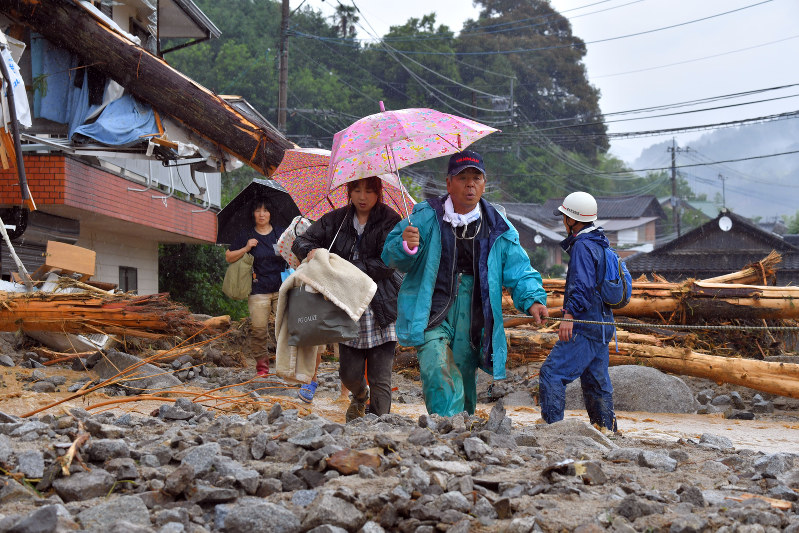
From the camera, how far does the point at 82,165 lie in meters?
15.1

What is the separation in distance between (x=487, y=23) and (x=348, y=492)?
57.5m

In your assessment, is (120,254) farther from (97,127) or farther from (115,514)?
(115,514)

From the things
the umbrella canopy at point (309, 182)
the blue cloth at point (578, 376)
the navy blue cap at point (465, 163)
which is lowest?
the blue cloth at point (578, 376)

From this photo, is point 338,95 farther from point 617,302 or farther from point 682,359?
point 617,302

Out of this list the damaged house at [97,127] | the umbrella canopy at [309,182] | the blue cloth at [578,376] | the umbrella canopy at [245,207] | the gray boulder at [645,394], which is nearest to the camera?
the blue cloth at [578,376]

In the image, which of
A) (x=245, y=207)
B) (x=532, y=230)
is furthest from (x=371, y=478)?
(x=532, y=230)

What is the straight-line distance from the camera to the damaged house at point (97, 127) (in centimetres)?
1259

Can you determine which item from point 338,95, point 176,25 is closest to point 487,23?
point 338,95

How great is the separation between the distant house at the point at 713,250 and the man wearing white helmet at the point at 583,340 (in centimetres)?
2818

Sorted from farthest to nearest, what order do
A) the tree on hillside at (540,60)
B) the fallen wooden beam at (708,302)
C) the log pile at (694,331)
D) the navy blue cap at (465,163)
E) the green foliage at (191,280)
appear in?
the tree on hillside at (540,60)
the green foliage at (191,280)
the fallen wooden beam at (708,302)
the log pile at (694,331)
the navy blue cap at (465,163)

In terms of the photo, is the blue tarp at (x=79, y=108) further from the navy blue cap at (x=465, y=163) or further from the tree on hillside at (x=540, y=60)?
the tree on hillside at (x=540, y=60)

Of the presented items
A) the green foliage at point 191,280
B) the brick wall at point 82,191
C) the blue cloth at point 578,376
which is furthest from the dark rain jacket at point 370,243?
the green foliage at point 191,280

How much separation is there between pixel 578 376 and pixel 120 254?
16.5 m

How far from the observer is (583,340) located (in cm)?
639
